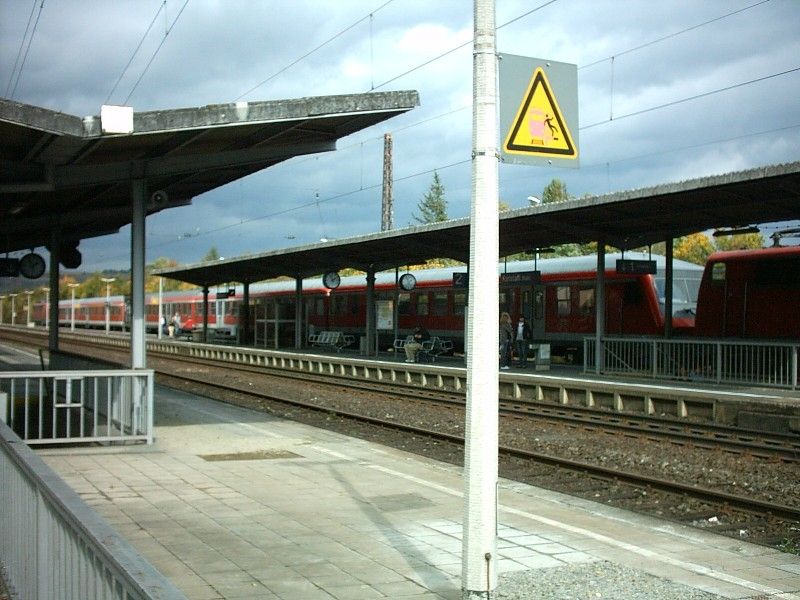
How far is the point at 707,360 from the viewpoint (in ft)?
70.9

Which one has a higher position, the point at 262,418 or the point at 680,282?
the point at 680,282

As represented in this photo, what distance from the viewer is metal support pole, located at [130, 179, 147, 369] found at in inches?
491

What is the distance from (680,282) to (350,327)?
16.9 metres

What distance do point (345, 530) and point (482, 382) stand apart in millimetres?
2821

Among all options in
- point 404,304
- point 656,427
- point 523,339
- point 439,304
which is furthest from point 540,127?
point 404,304

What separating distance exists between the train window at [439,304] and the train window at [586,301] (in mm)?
6945

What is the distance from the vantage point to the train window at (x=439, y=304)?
1347 inches

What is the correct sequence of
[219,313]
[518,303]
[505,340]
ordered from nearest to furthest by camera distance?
[505,340], [518,303], [219,313]

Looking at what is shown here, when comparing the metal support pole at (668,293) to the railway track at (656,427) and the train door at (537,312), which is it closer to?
the railway track at (656,427)

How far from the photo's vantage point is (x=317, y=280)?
1785 inches

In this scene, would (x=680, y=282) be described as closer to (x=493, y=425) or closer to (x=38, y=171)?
(x=38, y=171)

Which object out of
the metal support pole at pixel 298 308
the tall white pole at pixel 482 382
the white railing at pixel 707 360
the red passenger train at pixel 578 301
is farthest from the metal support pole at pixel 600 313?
the tall white pole at pixel 482 382

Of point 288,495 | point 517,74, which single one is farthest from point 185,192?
point 517,74

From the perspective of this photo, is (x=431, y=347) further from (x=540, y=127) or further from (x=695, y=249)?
(x=695, y=249)
